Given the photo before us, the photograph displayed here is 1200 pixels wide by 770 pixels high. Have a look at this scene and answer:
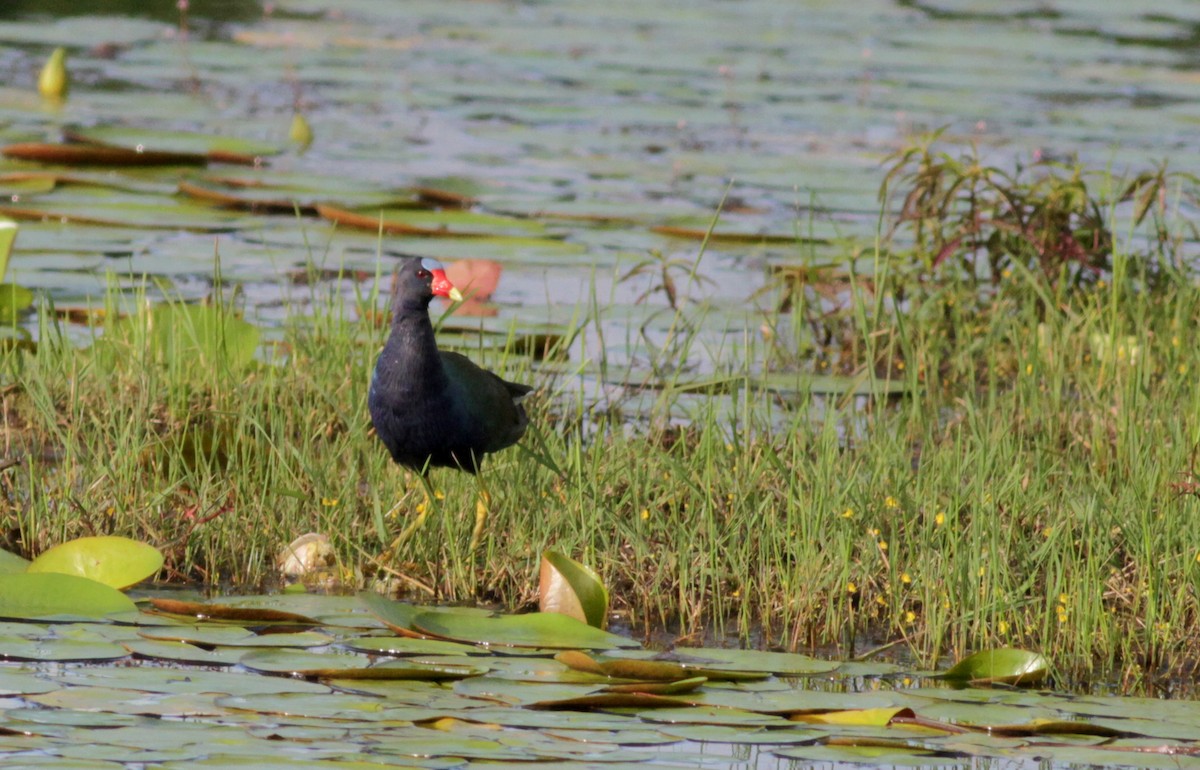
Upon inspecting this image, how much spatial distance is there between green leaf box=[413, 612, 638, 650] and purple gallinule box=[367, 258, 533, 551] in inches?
19.8

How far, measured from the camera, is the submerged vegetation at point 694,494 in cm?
423

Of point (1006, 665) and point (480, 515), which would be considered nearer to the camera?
point (1006, 665)

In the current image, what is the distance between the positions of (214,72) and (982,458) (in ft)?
28.3

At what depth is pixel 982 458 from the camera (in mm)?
4547

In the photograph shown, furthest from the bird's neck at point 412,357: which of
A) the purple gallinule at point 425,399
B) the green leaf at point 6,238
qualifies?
the green leaf at point 6,238

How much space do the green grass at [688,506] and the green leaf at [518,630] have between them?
14.6 inches

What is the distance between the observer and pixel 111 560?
4141mm

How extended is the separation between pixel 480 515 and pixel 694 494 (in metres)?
0.53

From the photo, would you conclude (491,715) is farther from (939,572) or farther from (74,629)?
(939,572)

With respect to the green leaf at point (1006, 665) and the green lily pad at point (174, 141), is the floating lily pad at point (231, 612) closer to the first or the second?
the green leaf at point (1006, 665)

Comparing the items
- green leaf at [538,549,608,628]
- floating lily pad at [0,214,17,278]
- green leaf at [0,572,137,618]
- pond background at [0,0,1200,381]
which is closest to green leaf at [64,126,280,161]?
pond background at [0,0,1200,381]

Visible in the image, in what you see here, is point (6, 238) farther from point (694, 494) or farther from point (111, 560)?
point (694, 494)

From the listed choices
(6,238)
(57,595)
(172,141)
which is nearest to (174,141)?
(172,141)

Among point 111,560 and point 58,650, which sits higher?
point 111,560
